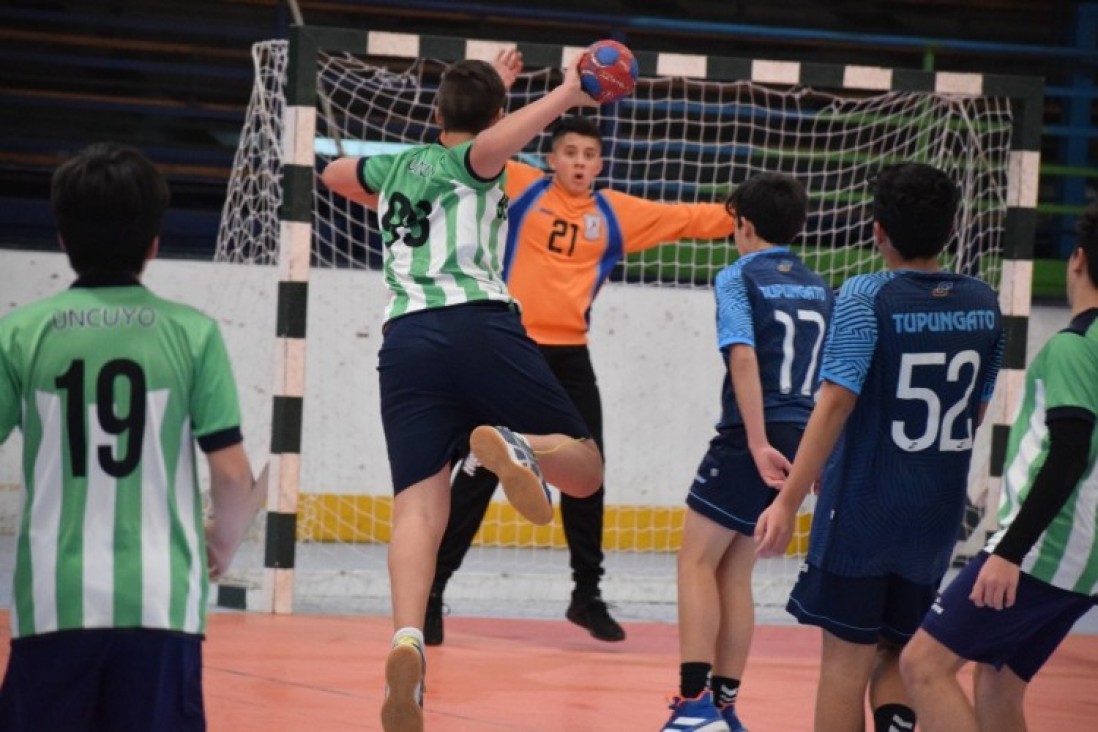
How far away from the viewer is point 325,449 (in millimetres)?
10328

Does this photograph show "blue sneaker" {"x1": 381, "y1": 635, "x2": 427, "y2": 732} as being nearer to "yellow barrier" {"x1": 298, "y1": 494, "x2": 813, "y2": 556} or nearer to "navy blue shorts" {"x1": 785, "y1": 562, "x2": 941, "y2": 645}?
"navy blue shorts" {"x1": 785, "y1": 562, "x2": 941, "y2": 645}

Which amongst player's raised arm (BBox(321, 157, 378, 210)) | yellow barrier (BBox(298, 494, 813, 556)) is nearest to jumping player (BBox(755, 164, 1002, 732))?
player's raised arm (BBox(321, 157, 378, 210))

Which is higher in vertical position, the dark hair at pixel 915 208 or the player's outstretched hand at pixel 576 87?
the player's outstretched hand at pixel 576 87

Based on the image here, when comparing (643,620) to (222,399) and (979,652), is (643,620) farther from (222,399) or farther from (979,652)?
(222,399)

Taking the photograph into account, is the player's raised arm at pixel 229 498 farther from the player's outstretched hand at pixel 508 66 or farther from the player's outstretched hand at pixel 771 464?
the player's outstretched hand at pixel 508 66

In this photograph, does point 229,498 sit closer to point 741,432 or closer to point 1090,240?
point 1090,240

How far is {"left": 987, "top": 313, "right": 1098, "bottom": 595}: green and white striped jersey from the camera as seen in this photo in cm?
370

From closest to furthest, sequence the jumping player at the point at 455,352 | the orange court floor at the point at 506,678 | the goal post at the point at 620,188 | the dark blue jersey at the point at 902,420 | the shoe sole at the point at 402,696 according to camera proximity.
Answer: the dark blue jersey at the point at 902,420 < the shoe sole at the point at 402,696 < the jumping player at the point at 455,352 < the orange court floor at the point at 506,678 < the goal post at the point at 620,188

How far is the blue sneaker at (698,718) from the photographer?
496cm

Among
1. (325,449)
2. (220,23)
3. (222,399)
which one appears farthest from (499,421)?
(220,23)

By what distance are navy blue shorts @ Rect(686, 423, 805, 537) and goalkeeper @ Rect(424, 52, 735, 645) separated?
1.84 metres

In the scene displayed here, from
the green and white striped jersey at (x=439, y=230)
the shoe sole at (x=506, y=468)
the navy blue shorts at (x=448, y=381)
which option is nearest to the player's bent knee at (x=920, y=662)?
the shoe sole at (x=506, y=468)

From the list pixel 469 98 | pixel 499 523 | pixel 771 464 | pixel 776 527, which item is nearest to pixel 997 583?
pixel 776 527

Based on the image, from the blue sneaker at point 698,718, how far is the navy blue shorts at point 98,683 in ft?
7.52
